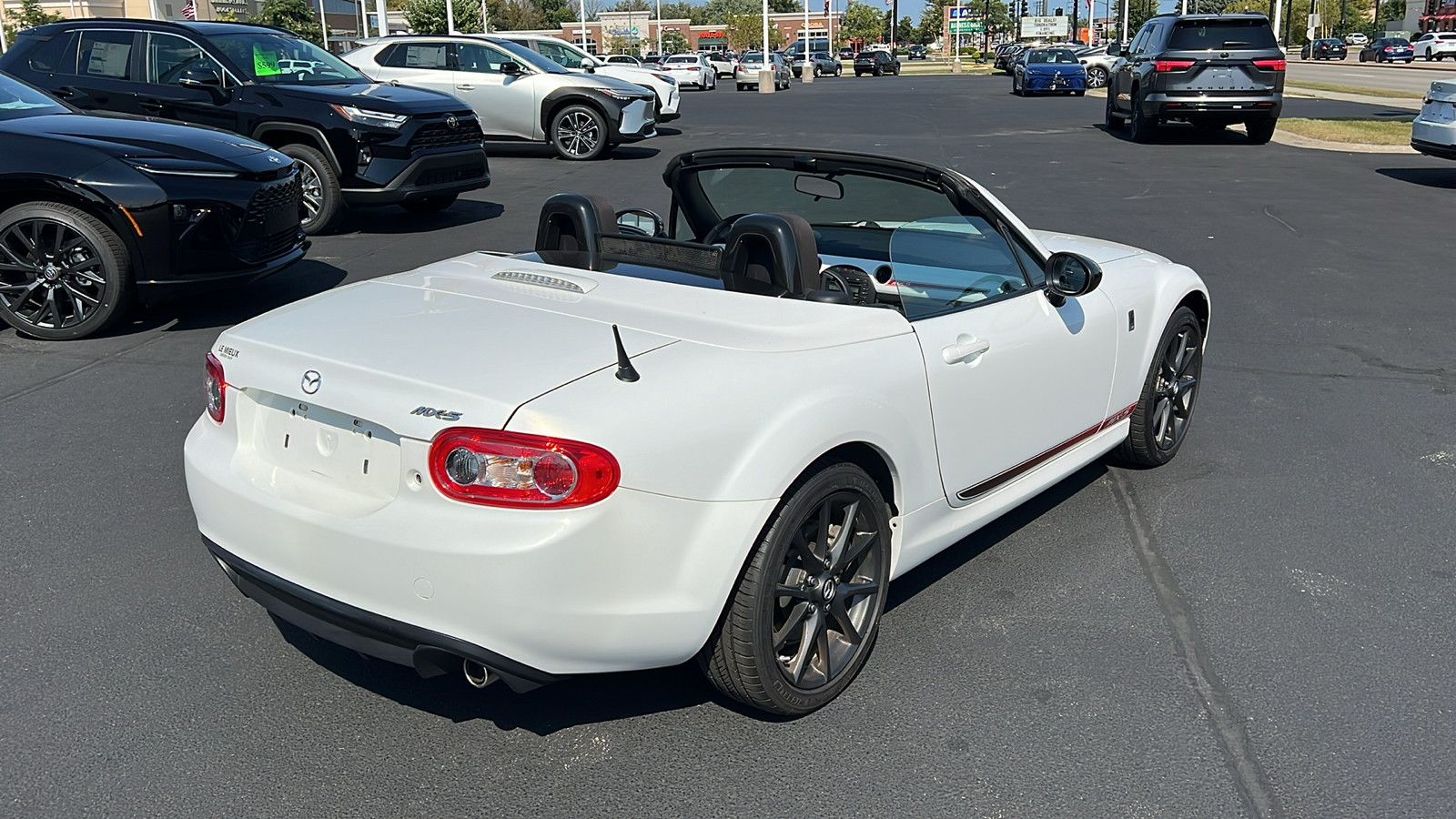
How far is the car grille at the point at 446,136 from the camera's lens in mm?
10625

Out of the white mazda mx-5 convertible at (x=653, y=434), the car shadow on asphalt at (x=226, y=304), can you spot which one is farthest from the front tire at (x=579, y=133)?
the white mazda mx-5 convertible at (x=653, y=434)

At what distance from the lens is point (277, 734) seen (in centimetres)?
309

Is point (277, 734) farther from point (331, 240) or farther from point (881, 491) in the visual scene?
point (331, 240)

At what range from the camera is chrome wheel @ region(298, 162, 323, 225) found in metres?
10.5

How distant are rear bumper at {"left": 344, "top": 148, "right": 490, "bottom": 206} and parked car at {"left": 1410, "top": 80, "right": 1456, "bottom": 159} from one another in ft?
34.6

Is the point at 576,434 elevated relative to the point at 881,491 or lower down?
elevated

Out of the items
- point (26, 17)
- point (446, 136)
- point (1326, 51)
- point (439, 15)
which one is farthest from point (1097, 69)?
point (26, 17)

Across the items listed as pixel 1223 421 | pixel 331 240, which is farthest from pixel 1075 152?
pixel 1223 421

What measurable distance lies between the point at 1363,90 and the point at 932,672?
3441 centimetres

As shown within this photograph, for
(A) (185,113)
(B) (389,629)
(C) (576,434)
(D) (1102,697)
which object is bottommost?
(D) (1102,697)

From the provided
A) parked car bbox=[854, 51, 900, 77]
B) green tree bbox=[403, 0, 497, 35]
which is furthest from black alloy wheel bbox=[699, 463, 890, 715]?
green tree bbox=[403, 0, 497, 35]

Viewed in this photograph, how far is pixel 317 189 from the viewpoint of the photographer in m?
10.6

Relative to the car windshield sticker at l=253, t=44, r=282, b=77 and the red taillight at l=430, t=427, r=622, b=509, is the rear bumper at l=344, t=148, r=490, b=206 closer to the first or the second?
the car windshield sticker at l=253, t=44, r=282, b=77

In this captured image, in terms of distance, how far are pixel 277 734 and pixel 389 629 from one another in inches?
23.8
